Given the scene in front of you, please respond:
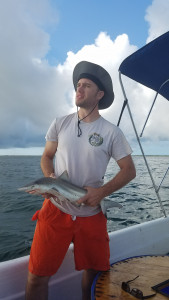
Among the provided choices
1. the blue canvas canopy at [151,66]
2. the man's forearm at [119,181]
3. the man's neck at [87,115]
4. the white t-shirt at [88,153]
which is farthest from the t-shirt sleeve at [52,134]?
the blue canvas canopy at [151,66]

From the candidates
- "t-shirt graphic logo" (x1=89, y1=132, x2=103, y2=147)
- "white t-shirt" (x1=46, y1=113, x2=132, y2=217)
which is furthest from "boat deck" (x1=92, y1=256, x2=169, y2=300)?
"t-shirt graphic logo" (x1=89, y1=132, x2=103, y2=147)

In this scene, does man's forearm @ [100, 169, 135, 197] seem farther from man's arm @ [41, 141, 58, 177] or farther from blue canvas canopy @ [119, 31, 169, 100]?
blue canvas canopy @ [119, 31, 169, 100]

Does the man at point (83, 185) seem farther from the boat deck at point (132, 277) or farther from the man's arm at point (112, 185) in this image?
the boat deck at point (132, 277)

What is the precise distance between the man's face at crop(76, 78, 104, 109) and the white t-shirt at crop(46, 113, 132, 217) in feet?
0.84

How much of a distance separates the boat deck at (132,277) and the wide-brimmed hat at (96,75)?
2.09 m

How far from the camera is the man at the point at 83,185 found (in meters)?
2.61

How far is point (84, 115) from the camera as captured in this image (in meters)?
3.01

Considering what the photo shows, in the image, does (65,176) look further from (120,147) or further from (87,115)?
(87,115)

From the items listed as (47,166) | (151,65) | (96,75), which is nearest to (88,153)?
(47,166)

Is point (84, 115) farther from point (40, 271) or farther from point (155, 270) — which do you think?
point (155, 270)

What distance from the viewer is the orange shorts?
2.60 m

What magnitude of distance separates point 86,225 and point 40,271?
0.65 meters

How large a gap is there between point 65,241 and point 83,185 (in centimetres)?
62

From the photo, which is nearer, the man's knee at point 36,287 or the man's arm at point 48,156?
the man's knee at point 36,287
